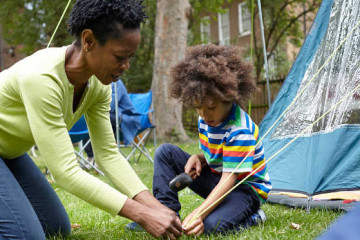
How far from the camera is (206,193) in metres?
2.57

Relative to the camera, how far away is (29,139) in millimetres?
2094

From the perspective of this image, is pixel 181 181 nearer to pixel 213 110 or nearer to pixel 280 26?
pixel 213 110

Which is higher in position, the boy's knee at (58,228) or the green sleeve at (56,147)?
the green sleeve at (56,147)

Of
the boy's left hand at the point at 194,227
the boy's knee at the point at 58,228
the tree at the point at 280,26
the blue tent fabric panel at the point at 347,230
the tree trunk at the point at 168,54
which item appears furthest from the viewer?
the tree at the point at 280,26

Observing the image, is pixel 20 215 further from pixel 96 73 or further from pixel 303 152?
pixel 303 152

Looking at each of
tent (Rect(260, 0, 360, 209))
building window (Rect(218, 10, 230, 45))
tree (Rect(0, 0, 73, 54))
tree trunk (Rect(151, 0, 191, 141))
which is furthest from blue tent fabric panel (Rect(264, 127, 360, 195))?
building window (Rect(218, 10, 230, 45))

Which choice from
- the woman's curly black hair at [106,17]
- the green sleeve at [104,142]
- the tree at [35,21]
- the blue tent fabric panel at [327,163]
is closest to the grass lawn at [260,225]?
the blue tent fabric panel at [327,163]

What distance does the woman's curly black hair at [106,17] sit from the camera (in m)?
1.79

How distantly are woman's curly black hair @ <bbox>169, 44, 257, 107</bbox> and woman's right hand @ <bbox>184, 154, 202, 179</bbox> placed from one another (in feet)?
1.20

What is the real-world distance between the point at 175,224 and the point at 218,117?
0.65 metres

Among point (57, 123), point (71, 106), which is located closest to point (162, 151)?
point (71, 106)

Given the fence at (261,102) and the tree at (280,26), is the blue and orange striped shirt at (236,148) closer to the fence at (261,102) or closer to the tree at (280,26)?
the fence at (261,102)

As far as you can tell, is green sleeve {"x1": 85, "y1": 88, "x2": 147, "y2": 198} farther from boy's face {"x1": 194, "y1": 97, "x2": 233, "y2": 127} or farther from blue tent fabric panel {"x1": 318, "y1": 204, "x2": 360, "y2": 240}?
blue tent fabric panel {"x1": 318, "y1": 204, "x2": 360, "y2": 240}

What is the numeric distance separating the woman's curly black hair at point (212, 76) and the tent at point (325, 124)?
0.48m
